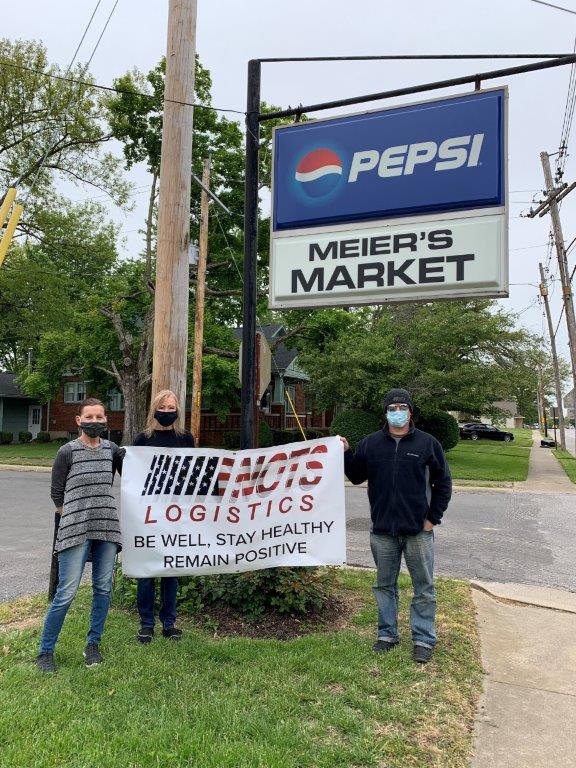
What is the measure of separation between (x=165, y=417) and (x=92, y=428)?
0.66 m

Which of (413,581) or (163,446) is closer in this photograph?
(413,581)

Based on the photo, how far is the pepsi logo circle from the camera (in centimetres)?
570

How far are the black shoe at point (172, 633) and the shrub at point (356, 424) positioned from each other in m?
18.2

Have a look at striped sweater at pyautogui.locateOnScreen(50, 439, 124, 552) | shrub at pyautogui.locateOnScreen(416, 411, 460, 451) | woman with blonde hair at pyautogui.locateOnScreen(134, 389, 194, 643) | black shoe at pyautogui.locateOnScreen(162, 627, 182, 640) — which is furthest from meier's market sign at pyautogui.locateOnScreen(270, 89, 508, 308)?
shrub at pyautogui.locateOnScreen(416, 411, 460, 451)

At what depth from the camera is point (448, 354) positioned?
76.9 feet

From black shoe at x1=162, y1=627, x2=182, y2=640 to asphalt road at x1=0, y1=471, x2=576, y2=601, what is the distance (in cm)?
258

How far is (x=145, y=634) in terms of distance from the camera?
14.7ft

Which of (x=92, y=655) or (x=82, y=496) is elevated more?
(x=82, y=496)

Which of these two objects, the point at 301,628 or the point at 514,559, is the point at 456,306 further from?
the point at 301,628

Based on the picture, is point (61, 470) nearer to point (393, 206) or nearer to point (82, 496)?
point (82, 496)

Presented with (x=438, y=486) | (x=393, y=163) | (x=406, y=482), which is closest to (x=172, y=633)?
(x=406, y=482)

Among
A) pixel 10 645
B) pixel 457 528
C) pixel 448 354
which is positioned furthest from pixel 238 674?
pixel 448 354

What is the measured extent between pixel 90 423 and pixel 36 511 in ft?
29.6

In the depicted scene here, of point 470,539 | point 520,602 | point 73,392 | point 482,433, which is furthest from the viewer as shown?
point 482,433
